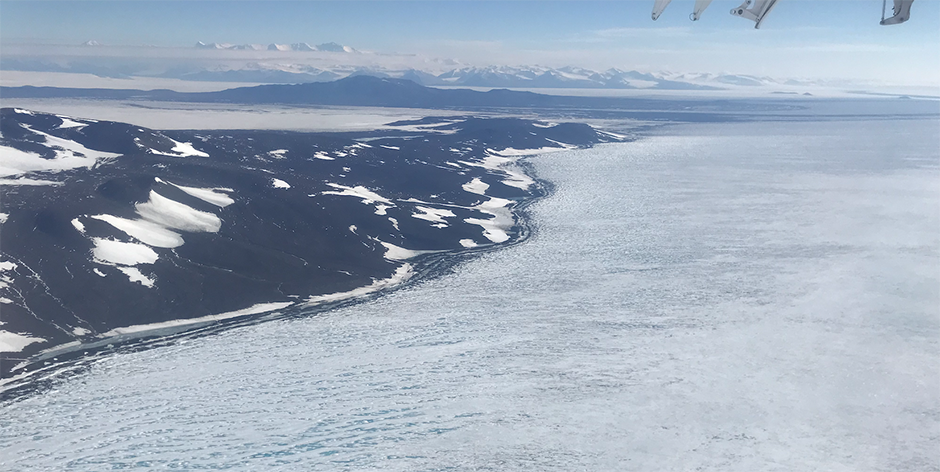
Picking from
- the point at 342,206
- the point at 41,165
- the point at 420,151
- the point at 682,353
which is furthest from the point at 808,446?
the point at 420,151

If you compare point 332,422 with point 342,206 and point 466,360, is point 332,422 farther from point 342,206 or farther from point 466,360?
point 342,206

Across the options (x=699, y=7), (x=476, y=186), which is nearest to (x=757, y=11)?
(x=699, y=7)

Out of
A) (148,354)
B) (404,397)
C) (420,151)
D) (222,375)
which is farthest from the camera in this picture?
(420,151)

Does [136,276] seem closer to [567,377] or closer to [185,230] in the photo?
[185,230]

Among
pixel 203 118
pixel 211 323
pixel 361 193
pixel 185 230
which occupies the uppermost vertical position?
pixel 203 118

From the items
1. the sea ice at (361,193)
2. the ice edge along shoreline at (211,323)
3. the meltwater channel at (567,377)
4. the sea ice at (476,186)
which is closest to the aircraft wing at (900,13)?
the meltwater channel at (567,377)
